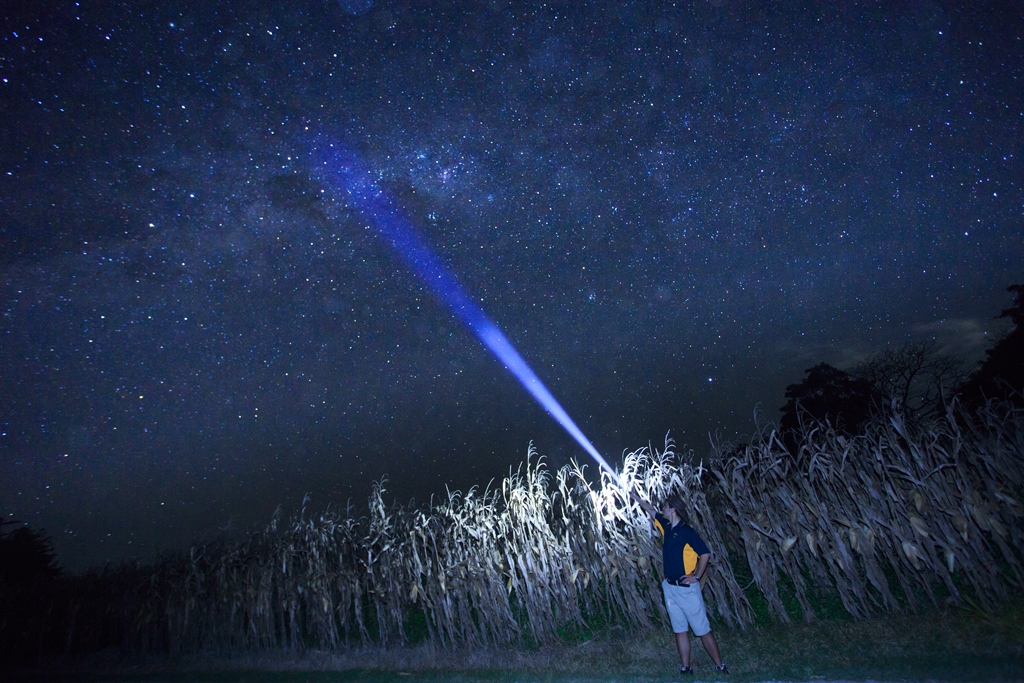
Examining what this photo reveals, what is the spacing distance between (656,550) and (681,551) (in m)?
2.69

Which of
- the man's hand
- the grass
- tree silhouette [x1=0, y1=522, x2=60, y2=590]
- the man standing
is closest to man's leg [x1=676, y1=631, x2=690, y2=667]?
the man standing

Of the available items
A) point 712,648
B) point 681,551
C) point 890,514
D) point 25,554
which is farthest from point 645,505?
point 25,554

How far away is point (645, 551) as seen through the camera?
9.20 m

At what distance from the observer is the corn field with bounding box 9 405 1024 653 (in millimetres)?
7543

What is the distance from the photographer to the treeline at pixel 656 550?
24.8ft

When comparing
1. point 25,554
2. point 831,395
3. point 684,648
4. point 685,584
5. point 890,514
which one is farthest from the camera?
point 25,554

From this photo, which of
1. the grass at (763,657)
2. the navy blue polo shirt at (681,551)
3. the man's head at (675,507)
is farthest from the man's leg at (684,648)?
the man's head at (675,507)

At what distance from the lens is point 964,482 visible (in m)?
7.46

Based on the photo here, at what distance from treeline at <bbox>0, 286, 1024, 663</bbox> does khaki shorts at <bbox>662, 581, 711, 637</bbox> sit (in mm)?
1954

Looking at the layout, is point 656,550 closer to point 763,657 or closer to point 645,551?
point 645,551

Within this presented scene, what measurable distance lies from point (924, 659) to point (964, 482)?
2.57m

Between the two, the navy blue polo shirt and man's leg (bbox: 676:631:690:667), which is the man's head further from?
man's leg (bbox: 676:631:690:667)

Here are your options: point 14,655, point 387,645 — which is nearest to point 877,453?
point 387,645

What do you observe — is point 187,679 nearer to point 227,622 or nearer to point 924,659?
point 227,622
